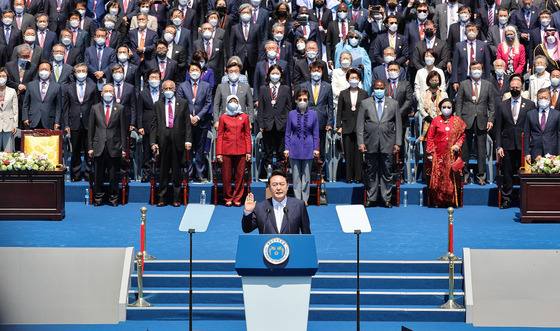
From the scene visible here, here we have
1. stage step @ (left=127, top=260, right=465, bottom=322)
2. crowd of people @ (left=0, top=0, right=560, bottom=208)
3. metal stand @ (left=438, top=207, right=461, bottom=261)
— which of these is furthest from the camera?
crowd of people @ (left=0, top=0, right=560, bottom=208)

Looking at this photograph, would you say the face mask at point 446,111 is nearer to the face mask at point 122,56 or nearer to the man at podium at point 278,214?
the face mask at point 122,56

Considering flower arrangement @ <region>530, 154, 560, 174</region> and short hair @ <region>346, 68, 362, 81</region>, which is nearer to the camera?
flower arrangement @ <region>530, 154, 560, 174</region>

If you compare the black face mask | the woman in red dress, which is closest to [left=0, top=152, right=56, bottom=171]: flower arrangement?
the woman in red dress

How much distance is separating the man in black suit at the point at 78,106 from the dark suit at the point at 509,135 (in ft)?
21.4

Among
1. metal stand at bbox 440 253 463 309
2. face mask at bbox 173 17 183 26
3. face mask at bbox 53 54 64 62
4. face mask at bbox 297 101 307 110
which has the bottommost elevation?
metal stand at bbox 440 253 463 309

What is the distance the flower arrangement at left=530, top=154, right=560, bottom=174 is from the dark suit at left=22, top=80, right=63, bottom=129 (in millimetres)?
7658

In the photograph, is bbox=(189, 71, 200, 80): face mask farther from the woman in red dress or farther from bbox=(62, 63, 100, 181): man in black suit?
the woman in red dress

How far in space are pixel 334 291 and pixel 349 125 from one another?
16.5ft

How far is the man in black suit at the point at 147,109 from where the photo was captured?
16406 mm

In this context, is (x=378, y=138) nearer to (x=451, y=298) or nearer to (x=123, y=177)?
(x=123, y=177)

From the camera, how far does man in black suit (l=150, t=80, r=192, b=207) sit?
15.8 metres

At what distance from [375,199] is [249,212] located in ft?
21.1

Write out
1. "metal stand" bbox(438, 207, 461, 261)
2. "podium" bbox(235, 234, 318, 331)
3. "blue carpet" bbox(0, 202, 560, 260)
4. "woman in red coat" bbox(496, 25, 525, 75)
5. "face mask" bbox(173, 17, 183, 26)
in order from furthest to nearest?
1. "face mask" bbox(173, 17, 183, 26)
2. "woman in red coat" bbox(496, 25, 525, 75)
3. "blue carpet" bbox(0, 202, 560, 260)
4. "metal stand" bbox(438, 207, 461, 261)
5. "podium" bbox(235, 234, 318, 331)

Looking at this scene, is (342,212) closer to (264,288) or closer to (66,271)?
(264,288)
